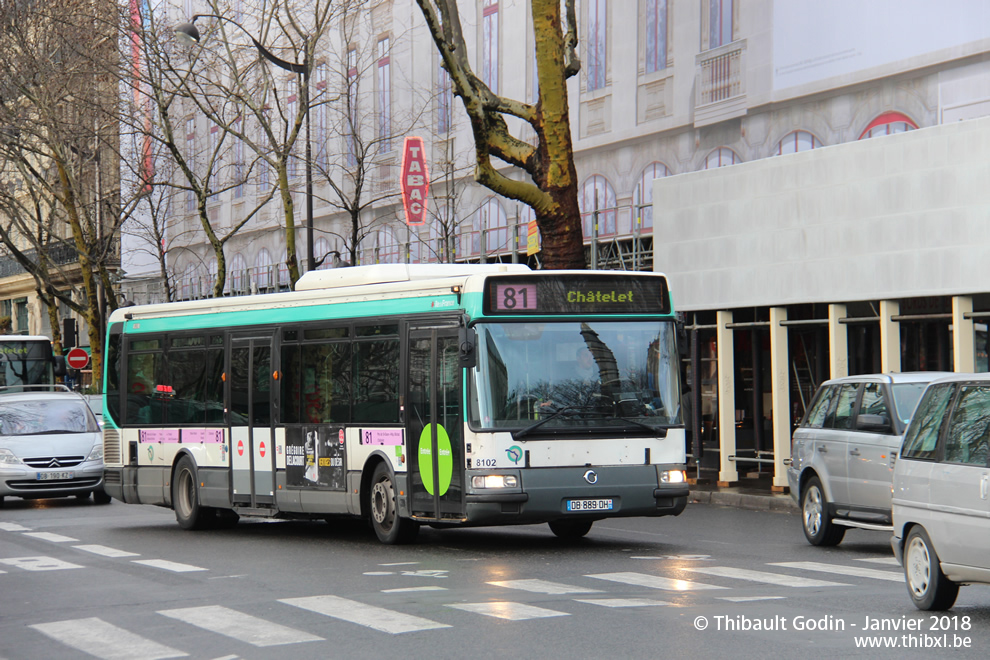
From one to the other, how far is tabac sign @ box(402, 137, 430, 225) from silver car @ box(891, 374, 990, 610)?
2428 centimetres

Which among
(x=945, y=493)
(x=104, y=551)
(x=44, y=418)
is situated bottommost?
(x=104, y=551)

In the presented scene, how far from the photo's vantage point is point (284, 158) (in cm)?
3019

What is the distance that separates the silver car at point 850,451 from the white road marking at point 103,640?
7220 mm

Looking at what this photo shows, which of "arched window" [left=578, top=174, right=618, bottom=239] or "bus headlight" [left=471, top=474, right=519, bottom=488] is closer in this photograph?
"bus headlight" [left=471, top=474, right=519, bottom=488]

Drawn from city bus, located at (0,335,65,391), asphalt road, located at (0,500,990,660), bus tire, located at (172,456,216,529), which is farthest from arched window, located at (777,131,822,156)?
city bus, located at (0,335,65,391)

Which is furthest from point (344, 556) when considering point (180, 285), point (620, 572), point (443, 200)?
point (180, 285)

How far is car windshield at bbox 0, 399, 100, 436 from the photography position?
949 inches

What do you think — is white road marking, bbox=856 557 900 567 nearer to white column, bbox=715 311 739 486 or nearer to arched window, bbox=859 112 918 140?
white column, bbox=715 311 739 486

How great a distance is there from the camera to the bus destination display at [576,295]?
14242mm

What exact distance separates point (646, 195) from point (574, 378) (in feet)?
46.1

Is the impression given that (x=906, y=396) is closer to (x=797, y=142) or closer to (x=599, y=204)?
(x=797, y=142)

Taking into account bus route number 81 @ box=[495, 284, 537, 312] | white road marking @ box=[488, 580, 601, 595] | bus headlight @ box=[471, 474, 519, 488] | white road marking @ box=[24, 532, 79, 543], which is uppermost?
bus route number 81 @ box=[495, 284, 537, 312]

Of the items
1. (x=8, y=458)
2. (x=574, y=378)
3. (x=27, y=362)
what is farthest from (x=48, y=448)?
(x=574, y=378)

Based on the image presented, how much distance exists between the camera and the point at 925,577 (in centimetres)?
969
